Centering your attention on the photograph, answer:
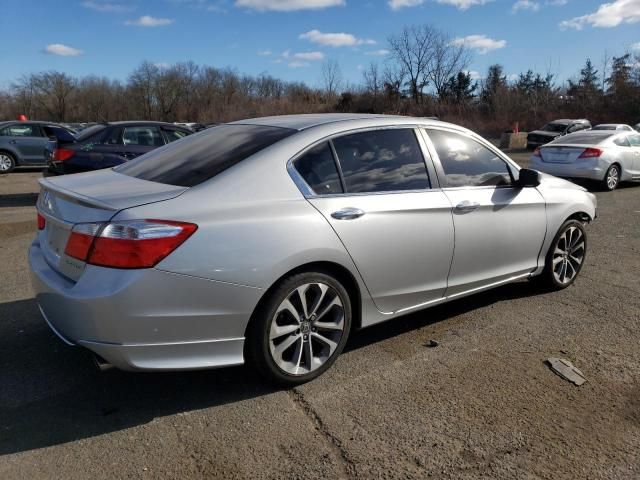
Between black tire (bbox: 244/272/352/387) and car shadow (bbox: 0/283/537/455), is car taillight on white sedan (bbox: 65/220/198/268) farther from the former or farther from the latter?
car shadow (bbox: 0/283/537/455)

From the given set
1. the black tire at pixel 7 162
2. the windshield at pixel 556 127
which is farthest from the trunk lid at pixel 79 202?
the windshield at pixel 556 127

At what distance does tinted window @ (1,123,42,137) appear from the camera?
16.0 metres

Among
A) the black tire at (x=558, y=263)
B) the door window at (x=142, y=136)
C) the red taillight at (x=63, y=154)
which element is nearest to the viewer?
the black tire at (x=558, y=263)

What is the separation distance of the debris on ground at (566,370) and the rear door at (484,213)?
802mm

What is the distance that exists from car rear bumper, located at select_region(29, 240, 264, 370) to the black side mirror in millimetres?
2559

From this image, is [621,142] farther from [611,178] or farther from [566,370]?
[566,370]

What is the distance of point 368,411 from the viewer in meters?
3.13

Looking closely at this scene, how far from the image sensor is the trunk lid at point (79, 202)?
2.90 m

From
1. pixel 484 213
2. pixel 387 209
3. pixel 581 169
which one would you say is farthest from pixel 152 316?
pixel 581 169

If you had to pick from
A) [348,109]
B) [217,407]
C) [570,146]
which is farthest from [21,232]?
[348,109]

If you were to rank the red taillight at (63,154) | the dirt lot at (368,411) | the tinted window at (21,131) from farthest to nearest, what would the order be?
the tinted window at (21,131), the red taillight at (63,154), the dirt lot at (368,411)

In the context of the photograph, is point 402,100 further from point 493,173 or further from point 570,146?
point 493,173

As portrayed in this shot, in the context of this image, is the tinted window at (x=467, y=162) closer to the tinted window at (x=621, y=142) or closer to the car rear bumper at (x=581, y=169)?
the car rear bumper at (x=581, y=169)

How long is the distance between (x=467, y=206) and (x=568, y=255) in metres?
1.71
